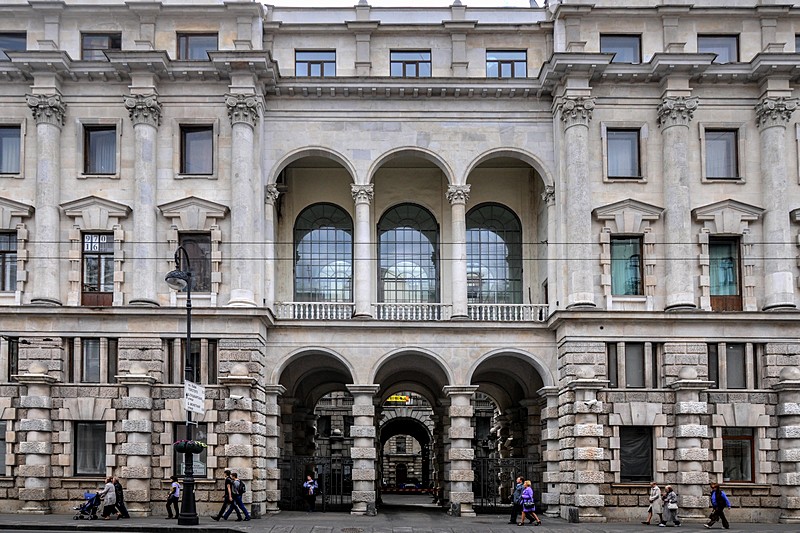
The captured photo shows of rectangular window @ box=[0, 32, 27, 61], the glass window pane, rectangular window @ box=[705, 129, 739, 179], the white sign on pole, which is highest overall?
rectangular window @ box=[0, 32, 27, 61]

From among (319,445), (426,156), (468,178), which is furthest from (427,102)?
(319,445)

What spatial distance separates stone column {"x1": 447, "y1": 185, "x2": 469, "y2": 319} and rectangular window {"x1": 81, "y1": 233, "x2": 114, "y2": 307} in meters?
14.0

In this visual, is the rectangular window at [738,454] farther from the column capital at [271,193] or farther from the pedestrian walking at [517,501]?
the column capital at [271,193]

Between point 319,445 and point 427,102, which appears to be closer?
point 427,102

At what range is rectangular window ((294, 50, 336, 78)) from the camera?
46812 mm

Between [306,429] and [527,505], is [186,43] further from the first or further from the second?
[527,505]

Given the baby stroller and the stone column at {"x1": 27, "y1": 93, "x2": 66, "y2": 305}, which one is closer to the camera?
the baby stroller

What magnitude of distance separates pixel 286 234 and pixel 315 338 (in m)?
6.65

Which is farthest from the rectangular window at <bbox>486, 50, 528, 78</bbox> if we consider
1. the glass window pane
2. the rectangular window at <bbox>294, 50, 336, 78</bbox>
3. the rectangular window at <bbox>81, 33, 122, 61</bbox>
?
the rectangular window at <bbox>81, 33, 122, 61</bbox>

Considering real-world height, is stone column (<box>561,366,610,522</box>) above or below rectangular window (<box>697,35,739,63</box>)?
below

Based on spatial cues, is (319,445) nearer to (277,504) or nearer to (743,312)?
(277,504)

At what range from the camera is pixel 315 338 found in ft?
147

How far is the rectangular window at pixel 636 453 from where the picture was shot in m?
42.5

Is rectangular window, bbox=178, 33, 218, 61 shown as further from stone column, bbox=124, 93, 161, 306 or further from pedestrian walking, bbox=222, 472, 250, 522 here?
pedestrian walking, bbox=222, 472, 250, 522
